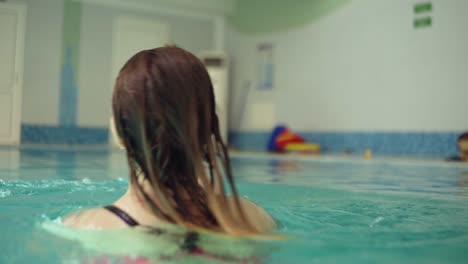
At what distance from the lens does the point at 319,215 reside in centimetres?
229

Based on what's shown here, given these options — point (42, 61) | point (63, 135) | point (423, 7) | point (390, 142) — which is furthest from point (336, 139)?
point (42, 61)

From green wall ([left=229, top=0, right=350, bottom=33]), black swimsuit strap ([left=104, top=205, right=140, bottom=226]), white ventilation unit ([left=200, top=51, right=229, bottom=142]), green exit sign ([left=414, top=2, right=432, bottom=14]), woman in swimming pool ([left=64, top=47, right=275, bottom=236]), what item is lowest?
black swimsuit strap ([left=104, top=205, right=140, bottom=226])

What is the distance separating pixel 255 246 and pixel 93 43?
10880 mm

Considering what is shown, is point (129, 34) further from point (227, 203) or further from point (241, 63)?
point (227, 203)

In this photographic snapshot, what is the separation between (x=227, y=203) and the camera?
145cm

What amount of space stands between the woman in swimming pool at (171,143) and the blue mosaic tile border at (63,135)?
33.1 feet

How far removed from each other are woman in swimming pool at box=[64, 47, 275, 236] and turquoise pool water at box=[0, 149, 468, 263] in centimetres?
13

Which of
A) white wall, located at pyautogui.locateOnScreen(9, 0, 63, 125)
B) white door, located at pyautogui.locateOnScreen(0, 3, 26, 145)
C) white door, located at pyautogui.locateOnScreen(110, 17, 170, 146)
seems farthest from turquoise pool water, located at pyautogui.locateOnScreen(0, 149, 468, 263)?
white door, located at pyautogui.locateOnScreen(110, 17, 170, 146)

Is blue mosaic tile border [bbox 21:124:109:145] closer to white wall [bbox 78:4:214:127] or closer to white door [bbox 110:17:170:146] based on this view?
white wall [bbox 78:4:214:127]

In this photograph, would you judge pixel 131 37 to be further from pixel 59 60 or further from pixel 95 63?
pixel 59 60

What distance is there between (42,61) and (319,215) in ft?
32.7

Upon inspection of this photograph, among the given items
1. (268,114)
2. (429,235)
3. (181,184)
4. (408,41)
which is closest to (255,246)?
(181,184)

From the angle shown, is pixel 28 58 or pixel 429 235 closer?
pixel 429 235

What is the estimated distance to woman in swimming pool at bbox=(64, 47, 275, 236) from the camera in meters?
1.34
